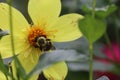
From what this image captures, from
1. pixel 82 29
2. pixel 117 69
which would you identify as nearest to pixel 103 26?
pixel 82 29

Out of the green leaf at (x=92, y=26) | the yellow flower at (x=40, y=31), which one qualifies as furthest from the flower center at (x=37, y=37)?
the green leaf at (x=92, y=26)

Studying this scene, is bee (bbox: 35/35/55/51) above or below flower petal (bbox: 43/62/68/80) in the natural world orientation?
above

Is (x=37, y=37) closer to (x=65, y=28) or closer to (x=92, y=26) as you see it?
(x=65, y=28)

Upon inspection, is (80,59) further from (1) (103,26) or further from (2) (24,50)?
(2) (24,50)

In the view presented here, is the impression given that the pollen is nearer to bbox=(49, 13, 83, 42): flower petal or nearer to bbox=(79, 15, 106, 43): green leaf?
bbox=(49, 13, 83, 42): flower petal

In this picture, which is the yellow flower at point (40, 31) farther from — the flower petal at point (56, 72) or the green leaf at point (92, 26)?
the green leaf at point (92, 26)

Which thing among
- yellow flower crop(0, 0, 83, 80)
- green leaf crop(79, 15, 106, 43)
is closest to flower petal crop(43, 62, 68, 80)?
yellow flower crop(0, 0, 83, 80)

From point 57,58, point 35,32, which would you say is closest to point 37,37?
point 35,32

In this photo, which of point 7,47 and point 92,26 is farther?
point 7,47
